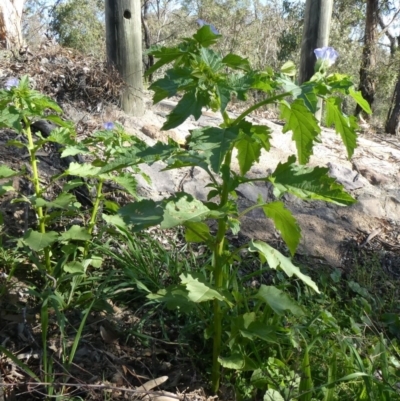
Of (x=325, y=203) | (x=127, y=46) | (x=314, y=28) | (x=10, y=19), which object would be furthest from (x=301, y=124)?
(x=10, y=19)

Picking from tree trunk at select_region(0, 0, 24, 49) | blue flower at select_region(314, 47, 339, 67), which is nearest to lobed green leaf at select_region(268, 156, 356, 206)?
blue flower at select_region(314, 47, 339, 67)

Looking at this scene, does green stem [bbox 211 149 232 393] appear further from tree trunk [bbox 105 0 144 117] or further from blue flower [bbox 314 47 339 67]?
tree trunk [bbox 105 0 144 117]

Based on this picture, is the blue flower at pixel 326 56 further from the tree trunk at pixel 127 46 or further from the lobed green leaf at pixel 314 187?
the tree trunk at pixel 127 46

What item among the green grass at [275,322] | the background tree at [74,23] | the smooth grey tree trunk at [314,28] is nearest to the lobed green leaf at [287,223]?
the green grass at [275,322]

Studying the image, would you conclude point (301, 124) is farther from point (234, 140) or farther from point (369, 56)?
point (369, 56)

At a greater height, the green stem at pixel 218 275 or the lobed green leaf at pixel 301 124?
the lobed green leaf at pixel 301 124

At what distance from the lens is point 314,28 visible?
214 inches

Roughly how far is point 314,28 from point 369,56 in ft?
30.7

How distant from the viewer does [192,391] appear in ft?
6.83

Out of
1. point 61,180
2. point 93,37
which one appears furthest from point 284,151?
point 93,37

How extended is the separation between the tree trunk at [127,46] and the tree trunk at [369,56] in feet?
33.6

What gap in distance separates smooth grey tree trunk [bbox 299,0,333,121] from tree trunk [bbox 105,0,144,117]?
196 cm

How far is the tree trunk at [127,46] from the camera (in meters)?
4.53

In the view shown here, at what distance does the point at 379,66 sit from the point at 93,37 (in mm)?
13938
